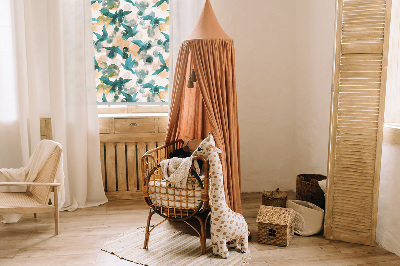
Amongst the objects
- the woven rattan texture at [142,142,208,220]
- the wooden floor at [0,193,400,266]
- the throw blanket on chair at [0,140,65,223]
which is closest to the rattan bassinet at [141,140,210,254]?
the woven rattan texture at [142,142,208,220]

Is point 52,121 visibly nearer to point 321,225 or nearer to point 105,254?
point 105,254

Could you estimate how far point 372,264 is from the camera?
2490 millimetres

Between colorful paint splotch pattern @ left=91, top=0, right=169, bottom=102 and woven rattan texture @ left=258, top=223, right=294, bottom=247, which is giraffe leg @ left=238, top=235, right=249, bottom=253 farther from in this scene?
colorful paint splotch pattern @ left=91, top=0, right=169, bottom=102

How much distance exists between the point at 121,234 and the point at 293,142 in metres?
2.22

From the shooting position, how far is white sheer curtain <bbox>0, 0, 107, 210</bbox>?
3.43m

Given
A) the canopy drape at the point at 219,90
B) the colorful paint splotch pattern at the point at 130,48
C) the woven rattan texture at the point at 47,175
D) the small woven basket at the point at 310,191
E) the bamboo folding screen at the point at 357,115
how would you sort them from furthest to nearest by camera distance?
the colorful paint splotch pattern at the point at 130,48 < the small woven basket at the point at 310,191 < the woven rattan texture at the point at 47,175 < the canopy drape at the point at 219,90 < the bamboo folding screen at the point at 357,115

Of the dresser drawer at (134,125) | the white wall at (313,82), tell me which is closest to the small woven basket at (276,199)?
the white wall at (313,82)

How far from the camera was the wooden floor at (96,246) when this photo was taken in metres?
2.54

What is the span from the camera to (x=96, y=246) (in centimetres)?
276

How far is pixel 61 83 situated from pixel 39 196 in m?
1.13

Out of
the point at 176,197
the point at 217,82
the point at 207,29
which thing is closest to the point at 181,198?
the point at 176,197

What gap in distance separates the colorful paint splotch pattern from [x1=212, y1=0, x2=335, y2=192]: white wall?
2.34 feet

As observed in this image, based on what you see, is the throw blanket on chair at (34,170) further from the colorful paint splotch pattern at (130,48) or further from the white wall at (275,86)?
the white wall at (275,86)

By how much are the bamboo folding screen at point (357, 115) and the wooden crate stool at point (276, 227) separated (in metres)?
0.35
